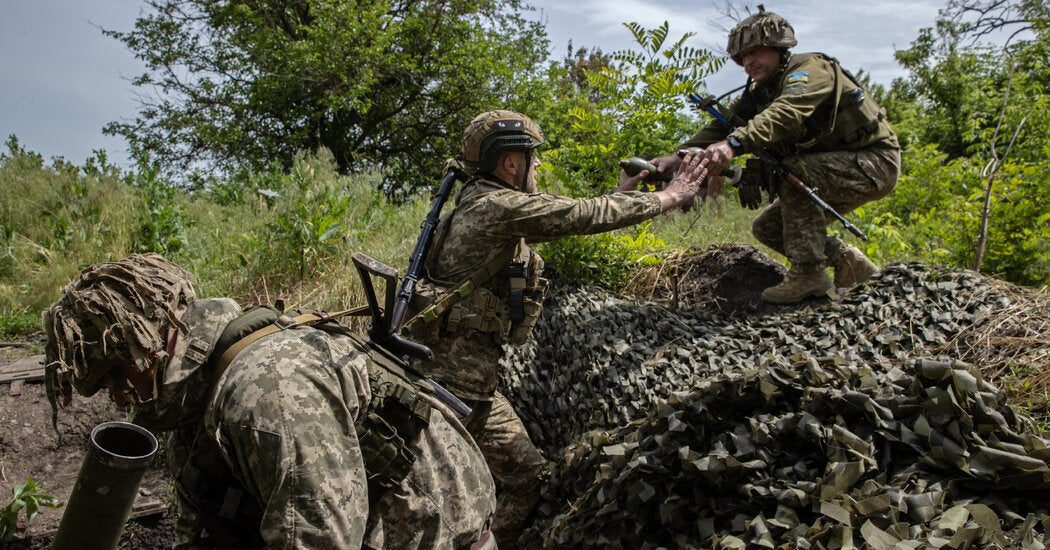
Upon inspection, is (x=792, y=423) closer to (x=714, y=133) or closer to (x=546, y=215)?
(x=546, y=215)

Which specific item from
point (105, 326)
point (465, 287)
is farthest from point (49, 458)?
point (105, 326)

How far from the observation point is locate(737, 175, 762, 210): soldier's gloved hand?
5453 millimetres

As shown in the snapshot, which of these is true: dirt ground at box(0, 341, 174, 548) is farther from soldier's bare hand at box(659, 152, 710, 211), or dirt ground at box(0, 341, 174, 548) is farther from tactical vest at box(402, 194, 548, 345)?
soldier's bare hand at box(659, 152, 710, 211)

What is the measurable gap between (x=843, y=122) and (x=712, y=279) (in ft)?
5.12

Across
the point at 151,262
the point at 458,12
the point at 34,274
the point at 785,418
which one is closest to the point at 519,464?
the point at 785,418

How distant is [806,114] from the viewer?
4809mm

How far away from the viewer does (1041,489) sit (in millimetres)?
2791

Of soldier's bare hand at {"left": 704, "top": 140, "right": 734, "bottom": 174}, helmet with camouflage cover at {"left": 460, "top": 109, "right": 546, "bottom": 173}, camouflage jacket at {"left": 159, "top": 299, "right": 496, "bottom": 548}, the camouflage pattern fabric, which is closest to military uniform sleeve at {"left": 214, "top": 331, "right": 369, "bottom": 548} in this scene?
camouflage jacket at {"left": 159, "top": 299, "right": 496, "bottom": 548}

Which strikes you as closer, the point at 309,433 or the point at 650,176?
the point at 309,433

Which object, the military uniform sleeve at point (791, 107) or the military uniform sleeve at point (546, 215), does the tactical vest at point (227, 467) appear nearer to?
the military uniform sleeve at point (546, 215)

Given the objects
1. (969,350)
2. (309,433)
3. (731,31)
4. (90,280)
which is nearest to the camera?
(309,433)

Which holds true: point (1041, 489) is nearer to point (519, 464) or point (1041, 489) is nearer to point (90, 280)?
point (519, 464)

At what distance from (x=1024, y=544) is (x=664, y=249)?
13.2 ft

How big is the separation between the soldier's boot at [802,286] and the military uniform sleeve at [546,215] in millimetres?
1962
